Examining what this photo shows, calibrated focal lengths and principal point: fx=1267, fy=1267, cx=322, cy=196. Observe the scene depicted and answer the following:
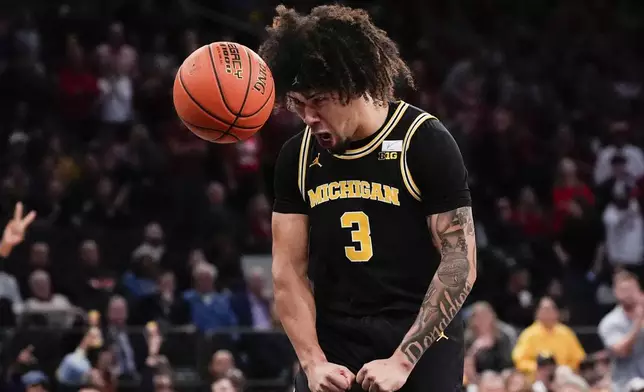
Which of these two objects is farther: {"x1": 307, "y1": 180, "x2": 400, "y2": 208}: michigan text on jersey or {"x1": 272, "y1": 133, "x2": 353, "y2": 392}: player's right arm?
{"x1": 272, "y1": 133, "x2": 353, "y2": 392}: player's right arm

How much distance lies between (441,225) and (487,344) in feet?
21.4

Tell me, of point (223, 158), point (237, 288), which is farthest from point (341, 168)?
point (223, 158)

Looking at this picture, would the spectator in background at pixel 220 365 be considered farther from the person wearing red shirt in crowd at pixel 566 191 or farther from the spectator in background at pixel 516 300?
the person wearing red shirt in crowd at pixel 566 191

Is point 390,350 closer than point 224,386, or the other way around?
point 390,350

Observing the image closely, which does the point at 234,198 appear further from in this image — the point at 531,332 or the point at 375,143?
the point at 375,143

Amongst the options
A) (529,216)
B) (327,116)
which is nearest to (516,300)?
(529,216)

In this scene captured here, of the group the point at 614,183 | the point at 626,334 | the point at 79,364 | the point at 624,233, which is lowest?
the point at 79,364

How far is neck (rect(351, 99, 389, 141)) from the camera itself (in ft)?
15.5

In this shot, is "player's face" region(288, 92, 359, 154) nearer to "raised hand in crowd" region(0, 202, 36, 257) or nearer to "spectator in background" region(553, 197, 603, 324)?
"raised hand in crowd" region(0, 202, 36, 257)

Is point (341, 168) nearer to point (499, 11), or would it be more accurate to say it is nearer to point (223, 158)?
point (223, 158)

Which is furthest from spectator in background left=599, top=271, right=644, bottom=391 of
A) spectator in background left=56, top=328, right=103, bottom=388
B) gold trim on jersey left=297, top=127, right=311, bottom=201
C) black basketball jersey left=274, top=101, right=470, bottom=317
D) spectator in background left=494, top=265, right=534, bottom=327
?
gold trim on jersey left=297, top=127, right=311, bottom=201

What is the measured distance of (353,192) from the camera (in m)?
4.79

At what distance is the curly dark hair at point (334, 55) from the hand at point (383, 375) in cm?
97

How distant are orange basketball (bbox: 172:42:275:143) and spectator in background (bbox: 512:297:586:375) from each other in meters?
6.69
